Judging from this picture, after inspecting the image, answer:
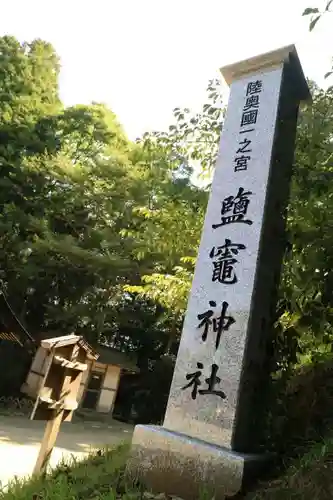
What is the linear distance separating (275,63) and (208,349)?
11.6 feet

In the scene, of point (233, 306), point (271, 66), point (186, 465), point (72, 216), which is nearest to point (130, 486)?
point (186, 465)

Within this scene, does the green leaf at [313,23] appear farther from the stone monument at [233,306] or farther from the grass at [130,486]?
the grass at [130,486]

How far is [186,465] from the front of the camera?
3.51 metres

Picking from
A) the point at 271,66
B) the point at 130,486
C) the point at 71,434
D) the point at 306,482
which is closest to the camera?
the point at 306,482

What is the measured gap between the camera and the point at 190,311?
14.1 ft

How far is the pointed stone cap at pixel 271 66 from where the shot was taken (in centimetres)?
508

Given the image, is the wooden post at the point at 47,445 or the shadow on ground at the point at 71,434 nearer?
the wooden post at the point at 47,445

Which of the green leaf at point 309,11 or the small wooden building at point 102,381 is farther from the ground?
the green leaf at point 309,11

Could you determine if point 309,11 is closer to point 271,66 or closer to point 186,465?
point 271,66

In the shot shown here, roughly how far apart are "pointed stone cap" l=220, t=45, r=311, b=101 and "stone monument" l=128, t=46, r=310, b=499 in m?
0.01

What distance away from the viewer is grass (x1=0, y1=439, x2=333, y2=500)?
308 centimetres

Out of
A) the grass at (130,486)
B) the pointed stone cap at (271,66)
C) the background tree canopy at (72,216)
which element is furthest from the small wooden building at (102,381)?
the pointed stone cap at (271,66)

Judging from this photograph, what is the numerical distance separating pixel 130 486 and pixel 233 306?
1.82 metres

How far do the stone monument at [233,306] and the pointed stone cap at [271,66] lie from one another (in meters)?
0.01
